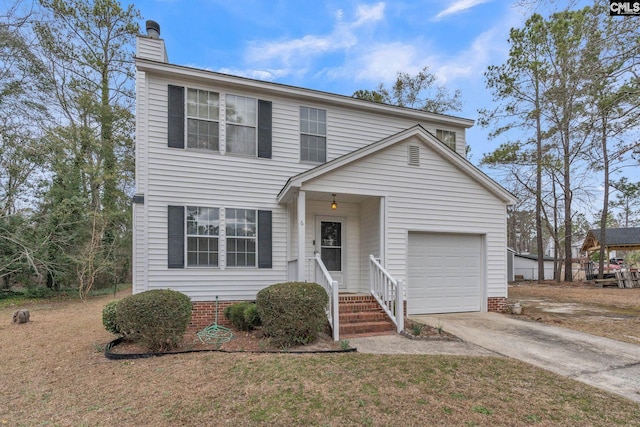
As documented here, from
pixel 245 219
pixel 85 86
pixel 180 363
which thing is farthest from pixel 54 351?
pixel 85 86

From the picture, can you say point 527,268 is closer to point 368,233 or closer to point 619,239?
point 619,239

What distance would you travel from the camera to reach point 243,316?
6.86 metres

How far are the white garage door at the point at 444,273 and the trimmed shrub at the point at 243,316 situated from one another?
12.5 ft

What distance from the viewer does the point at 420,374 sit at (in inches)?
167

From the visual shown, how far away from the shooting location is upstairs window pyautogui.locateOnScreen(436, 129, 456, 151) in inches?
403

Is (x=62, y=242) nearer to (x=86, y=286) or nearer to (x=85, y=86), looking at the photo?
(x=86, y=286)

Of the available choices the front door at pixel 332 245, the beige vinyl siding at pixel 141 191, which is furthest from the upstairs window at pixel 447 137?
the beige vinyl siding at pixel 141 191

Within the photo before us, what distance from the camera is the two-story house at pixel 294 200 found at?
7.40m

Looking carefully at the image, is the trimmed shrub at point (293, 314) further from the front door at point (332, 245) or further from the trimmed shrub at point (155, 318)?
the front door at point (332, 245)

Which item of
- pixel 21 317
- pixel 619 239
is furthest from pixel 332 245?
pixel 619 239

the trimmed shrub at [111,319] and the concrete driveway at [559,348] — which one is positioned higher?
the trimmed shrub at [111,319]

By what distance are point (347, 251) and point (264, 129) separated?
3747mm

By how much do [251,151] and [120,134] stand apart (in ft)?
45.0

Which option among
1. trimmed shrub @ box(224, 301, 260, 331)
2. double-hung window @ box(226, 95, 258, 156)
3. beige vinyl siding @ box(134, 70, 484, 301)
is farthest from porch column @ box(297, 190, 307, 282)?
double-hung window @ box(226, 95, 258, 156)
